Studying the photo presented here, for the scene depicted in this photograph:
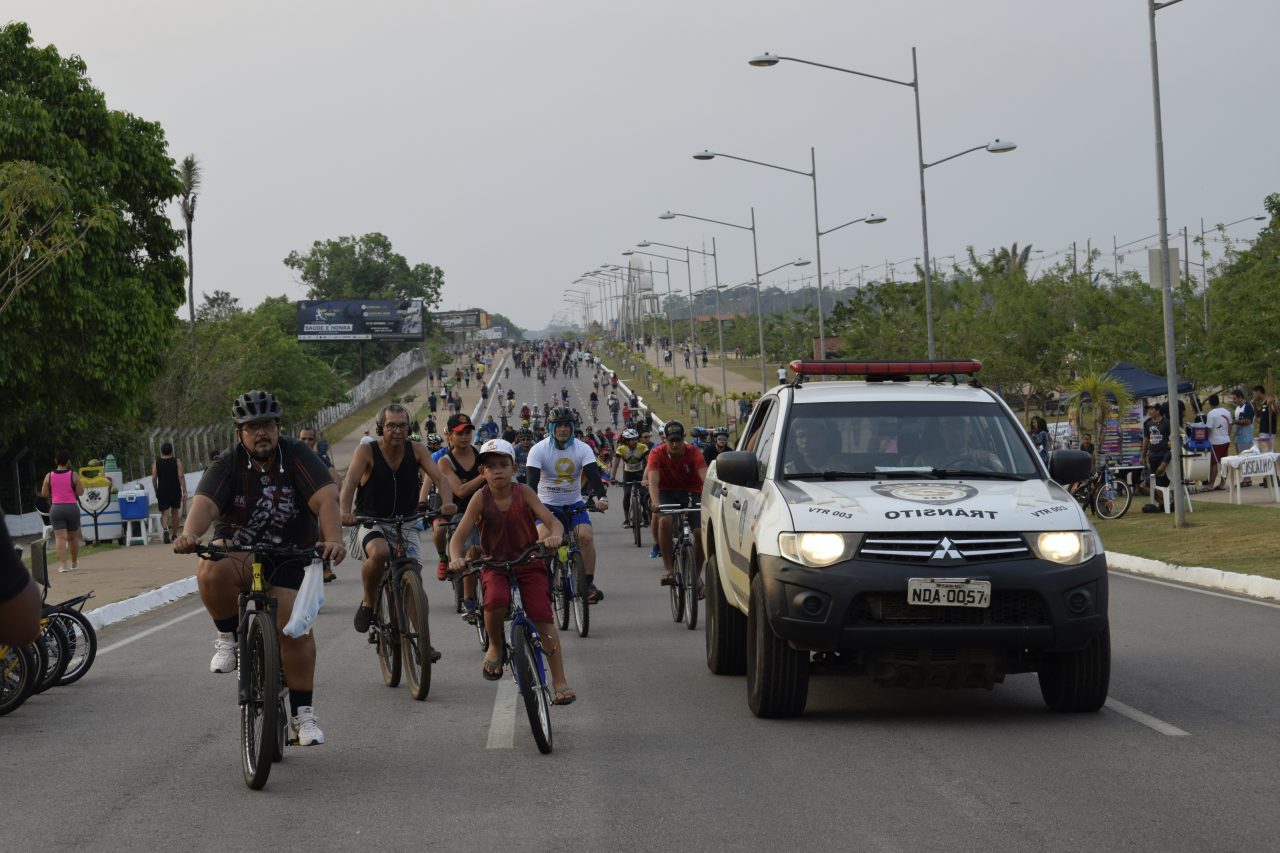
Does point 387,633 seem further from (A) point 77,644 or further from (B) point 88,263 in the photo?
(B) point 88,263

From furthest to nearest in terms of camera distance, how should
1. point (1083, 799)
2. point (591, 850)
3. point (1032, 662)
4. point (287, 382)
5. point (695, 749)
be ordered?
point (287, 382)
point (1032, 662)
point (695, 749)
point (1083, 799)
point (591, 850)

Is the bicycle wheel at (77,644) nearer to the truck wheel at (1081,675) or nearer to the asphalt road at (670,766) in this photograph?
Result: the asphalt road at (670,766)

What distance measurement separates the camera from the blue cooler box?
28.9 metres

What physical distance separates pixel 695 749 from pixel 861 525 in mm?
1392

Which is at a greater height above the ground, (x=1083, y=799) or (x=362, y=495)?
(x=362, y=495)

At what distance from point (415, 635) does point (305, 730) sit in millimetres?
2291

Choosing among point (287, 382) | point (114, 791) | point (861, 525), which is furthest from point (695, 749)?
point (287, 382)

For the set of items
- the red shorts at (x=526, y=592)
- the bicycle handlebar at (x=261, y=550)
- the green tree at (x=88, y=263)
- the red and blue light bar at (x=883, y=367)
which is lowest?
the red shorts at (x=526, y=592)

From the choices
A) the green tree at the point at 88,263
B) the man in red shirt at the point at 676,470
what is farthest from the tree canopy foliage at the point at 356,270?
the man in red shirt at the point at 676,470

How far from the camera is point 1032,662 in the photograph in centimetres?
898

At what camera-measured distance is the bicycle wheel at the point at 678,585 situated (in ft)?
46.9

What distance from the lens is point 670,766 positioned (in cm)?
799

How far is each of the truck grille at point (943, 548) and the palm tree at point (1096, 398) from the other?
72.8 feet

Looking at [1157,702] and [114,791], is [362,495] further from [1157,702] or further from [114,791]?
[1157,702]
